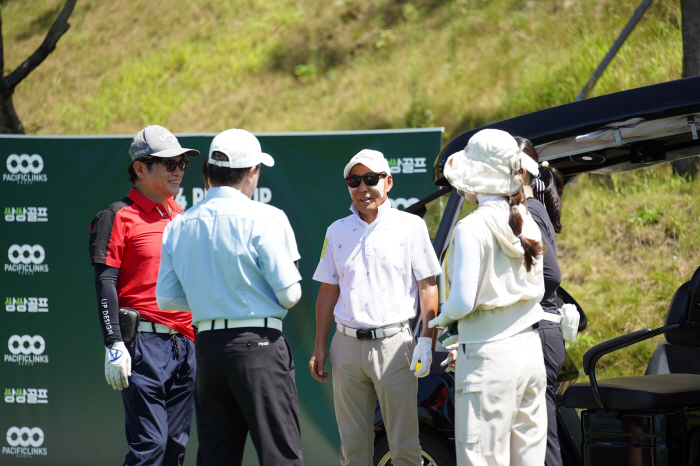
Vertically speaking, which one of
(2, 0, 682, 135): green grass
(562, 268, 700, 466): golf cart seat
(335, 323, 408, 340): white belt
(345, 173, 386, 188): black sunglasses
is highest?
(2, 0, 682, 135): green grass

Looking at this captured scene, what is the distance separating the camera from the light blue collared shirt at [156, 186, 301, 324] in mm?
3012

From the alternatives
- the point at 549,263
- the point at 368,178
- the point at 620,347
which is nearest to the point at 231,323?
the point at 368,178

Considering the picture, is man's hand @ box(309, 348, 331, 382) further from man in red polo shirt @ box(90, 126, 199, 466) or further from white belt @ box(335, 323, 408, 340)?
man in red polo shirt @ box(90, 126, 199, 466)

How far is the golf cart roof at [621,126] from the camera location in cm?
321

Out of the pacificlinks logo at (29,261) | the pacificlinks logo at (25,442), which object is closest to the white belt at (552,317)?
the pacificlinks logo at (29,261)

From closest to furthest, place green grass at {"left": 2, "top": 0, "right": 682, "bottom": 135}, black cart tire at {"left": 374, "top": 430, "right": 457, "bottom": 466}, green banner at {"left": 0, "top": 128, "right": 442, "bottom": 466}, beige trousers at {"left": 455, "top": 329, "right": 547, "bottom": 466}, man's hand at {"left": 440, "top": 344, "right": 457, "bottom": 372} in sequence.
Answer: beige trousers at {"left": 455, "top": 329, "right": 547, "bottom": 466}
man's hand at {"left": 440, "top": 344, "right": 457, "bottom": 372}
black cart tire at {"left": 374, "top": 430, "right": 457, "bottom": 466}
green banner at {"left": 0, "top": 128, "right": 442, "bottom": 466}
green grass at {"left": 2, "top": 0, "right": 682, "bottom": 135}

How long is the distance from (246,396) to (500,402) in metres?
1.08

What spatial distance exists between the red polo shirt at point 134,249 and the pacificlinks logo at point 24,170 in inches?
91.4

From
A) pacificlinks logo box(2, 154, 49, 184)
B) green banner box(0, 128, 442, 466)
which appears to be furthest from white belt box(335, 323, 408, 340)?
pacificlinks logo box(2, 154, 49, 184)

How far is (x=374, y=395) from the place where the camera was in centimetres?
379

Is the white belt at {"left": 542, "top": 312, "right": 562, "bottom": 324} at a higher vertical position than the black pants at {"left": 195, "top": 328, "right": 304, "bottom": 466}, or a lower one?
higher

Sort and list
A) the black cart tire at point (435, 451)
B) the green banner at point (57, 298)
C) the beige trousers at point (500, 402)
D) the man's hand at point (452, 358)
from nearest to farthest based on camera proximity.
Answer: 1. the beige trousers at point (500, 402)
2. the man's hand at point (452, 358)
3. the black cart tire at point (435, 451)
4. the green banner at point (57, 298)

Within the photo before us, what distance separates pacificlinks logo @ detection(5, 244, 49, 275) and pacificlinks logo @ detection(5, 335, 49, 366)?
1.75 feet

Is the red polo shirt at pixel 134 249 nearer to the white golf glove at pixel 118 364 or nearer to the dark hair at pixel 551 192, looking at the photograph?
the white golf glove at pixel 118 364
